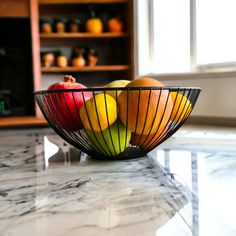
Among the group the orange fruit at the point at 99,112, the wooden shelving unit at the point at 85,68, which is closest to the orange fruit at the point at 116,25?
the wooden shelving unit at the point at 85,68

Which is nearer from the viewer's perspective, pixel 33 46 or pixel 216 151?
pixel 216 151

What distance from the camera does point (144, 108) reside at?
1.79 feet

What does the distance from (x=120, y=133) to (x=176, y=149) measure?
0.67 ft

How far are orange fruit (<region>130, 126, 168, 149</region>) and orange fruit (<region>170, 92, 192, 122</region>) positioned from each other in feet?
0.09

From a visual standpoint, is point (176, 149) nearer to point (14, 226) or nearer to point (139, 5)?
point (14, 226)

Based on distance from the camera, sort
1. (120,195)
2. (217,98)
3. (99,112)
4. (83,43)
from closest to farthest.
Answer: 1. (120,195)
2. (99,112)
3. (217,98)
4. (83,43)

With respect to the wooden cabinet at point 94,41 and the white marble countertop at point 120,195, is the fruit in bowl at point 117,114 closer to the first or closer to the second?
the white marble countertop at point 120,195

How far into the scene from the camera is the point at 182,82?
1906 millimetres

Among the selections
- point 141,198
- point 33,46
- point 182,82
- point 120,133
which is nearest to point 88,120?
point 120,133

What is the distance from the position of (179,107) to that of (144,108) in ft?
0.29

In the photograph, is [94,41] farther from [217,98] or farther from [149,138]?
[149,138]

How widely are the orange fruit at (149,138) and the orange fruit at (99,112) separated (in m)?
0.06

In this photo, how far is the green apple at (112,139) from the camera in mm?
569

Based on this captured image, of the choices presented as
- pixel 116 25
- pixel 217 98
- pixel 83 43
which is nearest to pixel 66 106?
pixel 217 98
